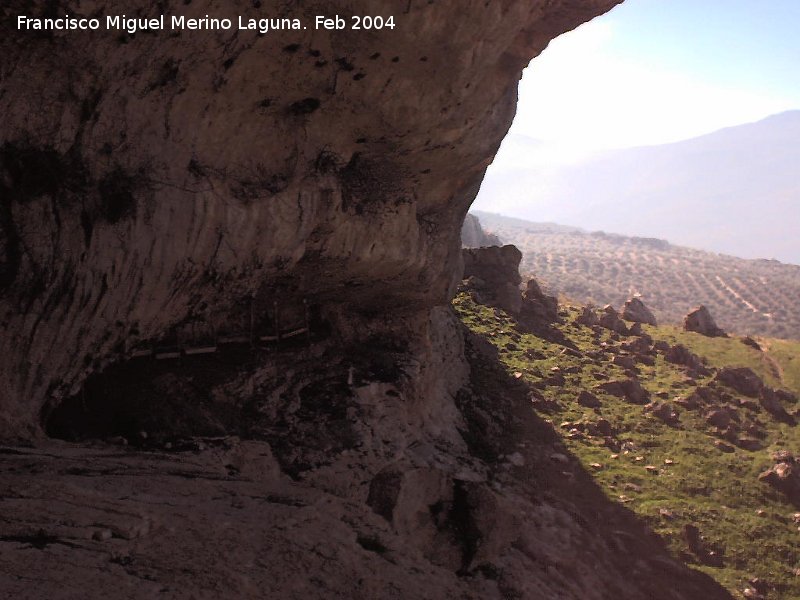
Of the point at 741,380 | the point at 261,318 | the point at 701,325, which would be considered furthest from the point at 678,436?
the point at 261,318

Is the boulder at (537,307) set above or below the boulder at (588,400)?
above

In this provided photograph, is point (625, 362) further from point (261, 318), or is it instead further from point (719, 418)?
point (261, 318)

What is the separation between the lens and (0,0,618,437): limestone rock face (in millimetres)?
8523

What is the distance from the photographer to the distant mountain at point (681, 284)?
7357 centimetres

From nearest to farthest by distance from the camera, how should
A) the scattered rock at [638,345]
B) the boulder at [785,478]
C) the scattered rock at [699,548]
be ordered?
1. the scattered rock at [699,548]
2. the boulder at [785,478]
3. the scattered rock at [638,345]

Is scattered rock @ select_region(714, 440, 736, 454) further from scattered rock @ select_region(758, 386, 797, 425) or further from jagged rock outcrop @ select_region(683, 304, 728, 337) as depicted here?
jagged rock outcrop @ select_region(683, 304, 728, 337)

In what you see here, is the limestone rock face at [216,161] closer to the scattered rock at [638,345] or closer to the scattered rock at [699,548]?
the scattered rock at [699,548]

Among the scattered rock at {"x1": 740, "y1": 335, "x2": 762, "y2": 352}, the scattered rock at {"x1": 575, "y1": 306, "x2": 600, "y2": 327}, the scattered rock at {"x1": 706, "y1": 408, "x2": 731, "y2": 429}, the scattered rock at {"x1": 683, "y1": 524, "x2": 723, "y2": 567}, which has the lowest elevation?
the scattered rock at {"x1": 683, "y1": 524, "x2": 723, "y2": 567}

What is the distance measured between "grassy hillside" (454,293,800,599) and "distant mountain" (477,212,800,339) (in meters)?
35.2

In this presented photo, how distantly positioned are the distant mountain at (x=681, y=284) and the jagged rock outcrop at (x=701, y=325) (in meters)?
28.7

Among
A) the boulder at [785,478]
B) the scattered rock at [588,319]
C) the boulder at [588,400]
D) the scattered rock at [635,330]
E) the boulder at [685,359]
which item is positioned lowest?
the boulder at [785,478]

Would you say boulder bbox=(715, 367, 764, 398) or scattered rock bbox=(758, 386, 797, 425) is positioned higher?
boulder bbox=(715, 367, 764, 398)

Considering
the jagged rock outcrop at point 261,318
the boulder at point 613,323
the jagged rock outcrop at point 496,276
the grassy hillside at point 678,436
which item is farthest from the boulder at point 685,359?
the jagged rock outcrop at point 261,318

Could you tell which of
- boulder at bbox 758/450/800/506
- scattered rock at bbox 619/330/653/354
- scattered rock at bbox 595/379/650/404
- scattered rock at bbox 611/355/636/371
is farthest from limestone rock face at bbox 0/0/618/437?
scattered rock at bbox 619/330/653/354
